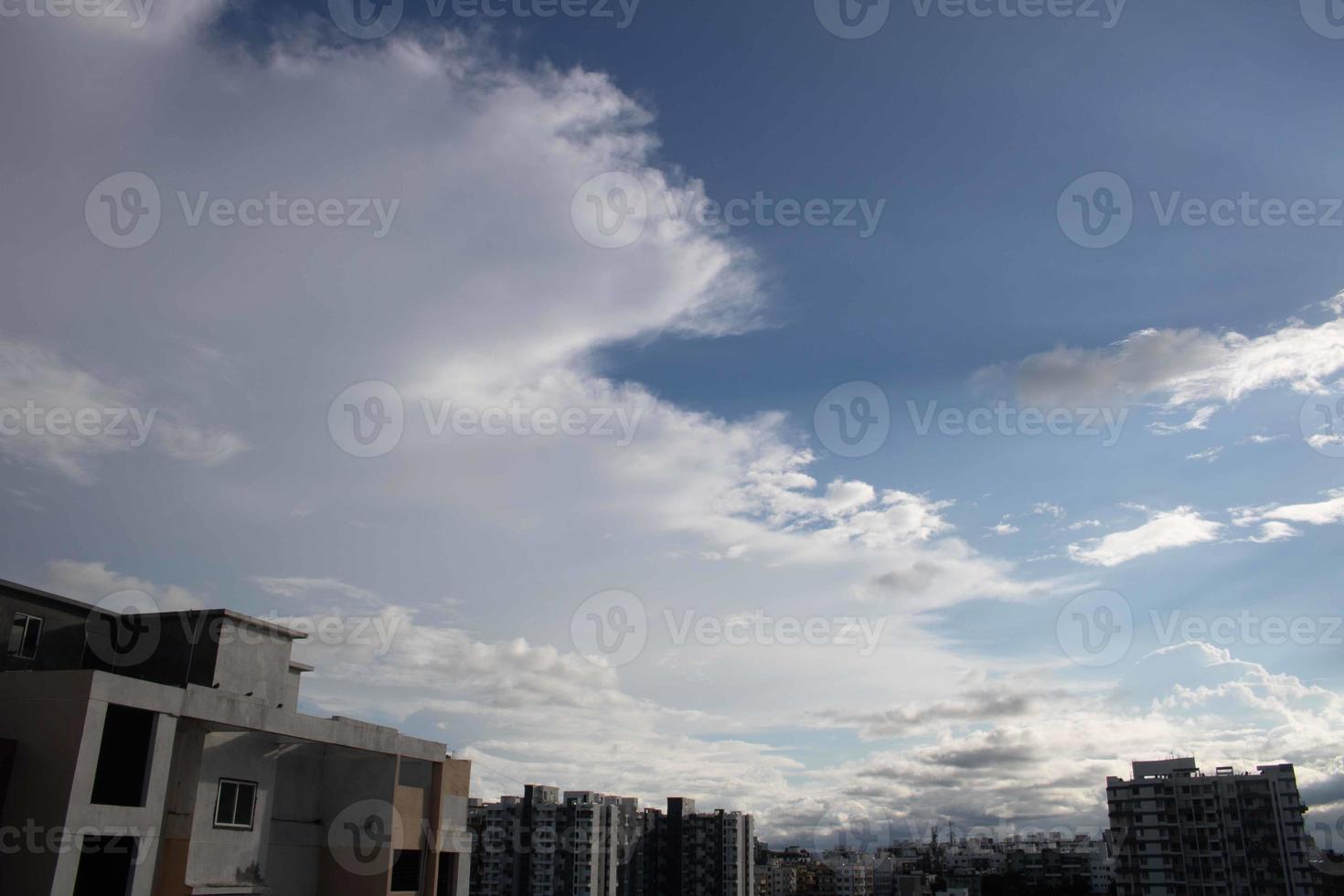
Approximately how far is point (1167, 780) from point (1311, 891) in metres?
9.88

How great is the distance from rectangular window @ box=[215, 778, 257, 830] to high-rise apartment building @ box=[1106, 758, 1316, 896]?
6538 cm

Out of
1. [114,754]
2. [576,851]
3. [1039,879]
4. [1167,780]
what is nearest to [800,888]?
[1039,879]

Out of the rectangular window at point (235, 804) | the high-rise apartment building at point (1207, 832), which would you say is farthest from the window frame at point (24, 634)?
the high-rise apartment building at point (1207, 832)

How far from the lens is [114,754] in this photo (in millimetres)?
15617

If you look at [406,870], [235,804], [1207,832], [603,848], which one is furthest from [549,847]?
[235,804]

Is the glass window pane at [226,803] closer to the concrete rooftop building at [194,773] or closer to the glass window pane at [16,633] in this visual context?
the concrete rooftop building at [194,773]

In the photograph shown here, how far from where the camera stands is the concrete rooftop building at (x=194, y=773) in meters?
14.8

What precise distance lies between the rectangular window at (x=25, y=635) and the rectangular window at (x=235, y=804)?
476cm

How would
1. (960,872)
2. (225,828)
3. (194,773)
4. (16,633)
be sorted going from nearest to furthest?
(194,773) < (225,828) < (16,633) < (960,872)

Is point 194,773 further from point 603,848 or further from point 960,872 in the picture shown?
point 960,872

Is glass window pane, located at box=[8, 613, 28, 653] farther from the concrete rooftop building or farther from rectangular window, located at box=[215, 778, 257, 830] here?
rectangular window, located at box=[215, 778, 257, 830]

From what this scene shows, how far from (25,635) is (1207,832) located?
230 ft

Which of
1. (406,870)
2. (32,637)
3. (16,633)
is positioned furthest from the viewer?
(406,870)

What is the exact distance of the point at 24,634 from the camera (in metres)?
18.4
